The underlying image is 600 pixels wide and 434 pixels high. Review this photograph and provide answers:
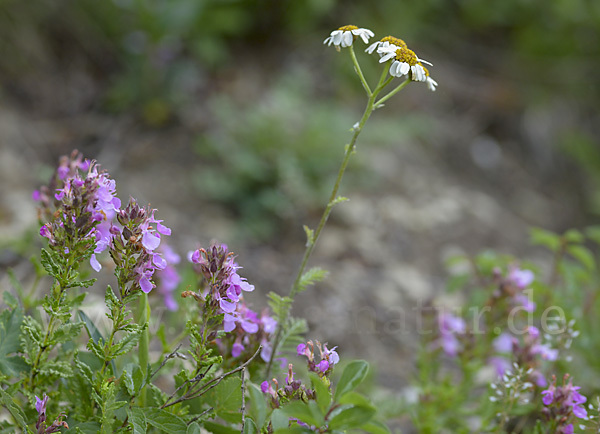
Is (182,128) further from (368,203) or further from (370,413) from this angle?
(370,413)

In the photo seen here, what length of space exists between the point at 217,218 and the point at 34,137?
1.03m

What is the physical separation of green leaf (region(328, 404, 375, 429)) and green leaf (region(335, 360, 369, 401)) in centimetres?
3

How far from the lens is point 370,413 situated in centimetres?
75

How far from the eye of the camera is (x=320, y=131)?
109 inches

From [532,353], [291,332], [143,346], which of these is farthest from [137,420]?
[532,353]

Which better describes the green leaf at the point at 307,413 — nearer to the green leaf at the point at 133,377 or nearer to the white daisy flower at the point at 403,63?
the green leaf at the point at 133,377

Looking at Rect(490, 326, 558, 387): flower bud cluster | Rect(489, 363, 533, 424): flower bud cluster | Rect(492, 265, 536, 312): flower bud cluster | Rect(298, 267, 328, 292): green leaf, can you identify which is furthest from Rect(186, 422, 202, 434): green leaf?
Rect(492, 265, 536, 312): flower bud cluster

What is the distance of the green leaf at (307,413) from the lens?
2.46 feet

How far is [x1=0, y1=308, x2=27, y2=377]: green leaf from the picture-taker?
92 centimetres

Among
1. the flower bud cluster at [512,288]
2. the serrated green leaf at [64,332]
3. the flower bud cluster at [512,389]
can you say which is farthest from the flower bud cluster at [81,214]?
the flower bud cluster at [512,288]

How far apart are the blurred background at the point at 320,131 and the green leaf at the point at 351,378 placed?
1.00 m

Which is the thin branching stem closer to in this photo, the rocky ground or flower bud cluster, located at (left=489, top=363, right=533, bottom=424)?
flower bud cluster, located at (left=489, top=363, right=533, bottom=424)

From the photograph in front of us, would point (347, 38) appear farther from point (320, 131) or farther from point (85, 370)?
point (320, 131)

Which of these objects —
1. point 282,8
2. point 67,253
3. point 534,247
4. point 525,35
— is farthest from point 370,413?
point 525,35
